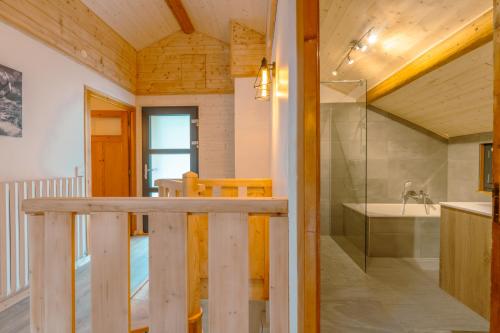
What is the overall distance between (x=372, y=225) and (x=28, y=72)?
12.2ft

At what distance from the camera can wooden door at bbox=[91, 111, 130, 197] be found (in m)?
4.38

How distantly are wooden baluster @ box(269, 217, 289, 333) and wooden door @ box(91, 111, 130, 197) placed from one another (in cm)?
388

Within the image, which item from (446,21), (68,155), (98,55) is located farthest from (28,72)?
(446,21)

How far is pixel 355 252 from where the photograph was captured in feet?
9.61

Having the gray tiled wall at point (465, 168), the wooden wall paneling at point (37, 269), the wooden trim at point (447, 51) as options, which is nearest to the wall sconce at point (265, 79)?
the wooden trim at point (447, 51)

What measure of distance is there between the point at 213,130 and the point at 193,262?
132 inches

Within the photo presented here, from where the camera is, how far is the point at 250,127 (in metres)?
3.94

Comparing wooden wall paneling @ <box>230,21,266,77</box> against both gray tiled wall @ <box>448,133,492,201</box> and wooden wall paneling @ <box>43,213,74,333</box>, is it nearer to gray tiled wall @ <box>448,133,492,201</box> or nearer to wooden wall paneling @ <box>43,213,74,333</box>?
gray tiled wall @ <box>448,133,492,201</box>

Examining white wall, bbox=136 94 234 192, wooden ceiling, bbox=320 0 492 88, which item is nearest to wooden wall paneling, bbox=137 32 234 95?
white wall, bbox=136 94 234 192

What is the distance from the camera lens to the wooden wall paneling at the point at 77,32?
7.90 feet

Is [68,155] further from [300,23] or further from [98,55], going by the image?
[300,23]

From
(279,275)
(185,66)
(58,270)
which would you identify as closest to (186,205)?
(279,275)

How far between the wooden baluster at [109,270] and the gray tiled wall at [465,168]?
329 cm

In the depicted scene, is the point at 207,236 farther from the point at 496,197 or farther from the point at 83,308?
the point at 496,197
